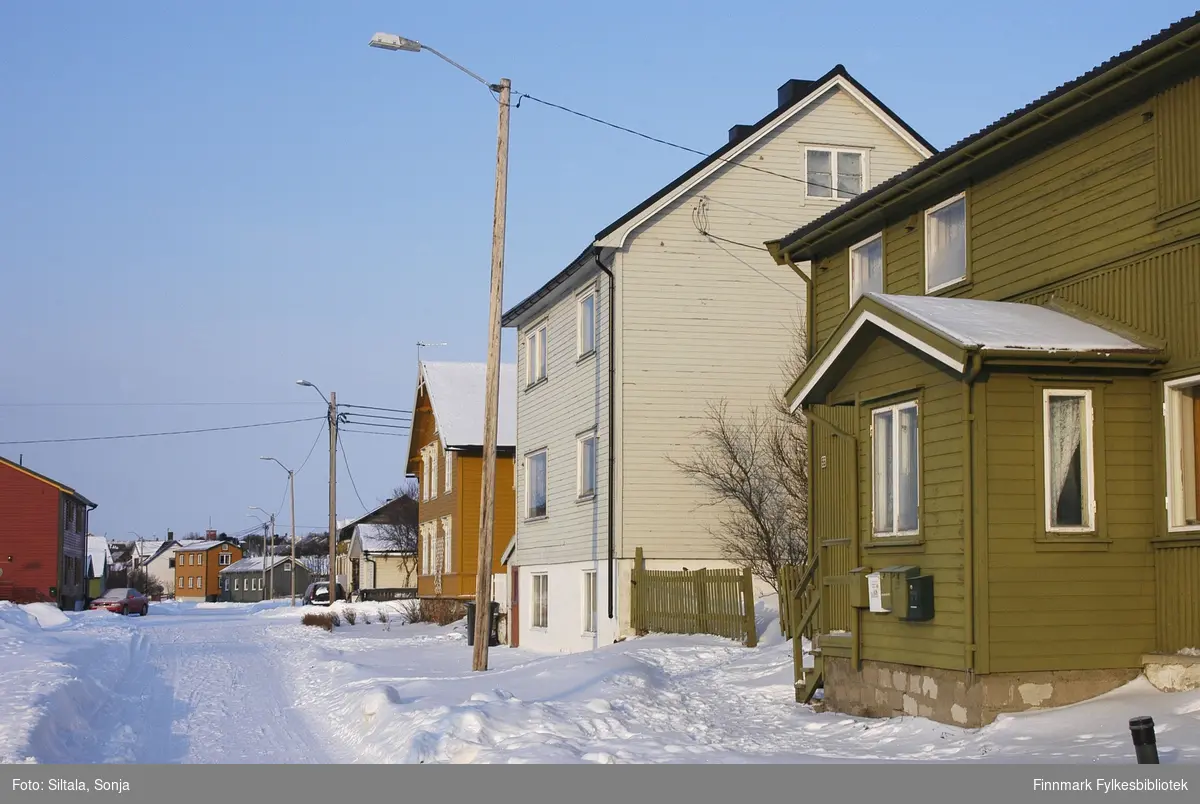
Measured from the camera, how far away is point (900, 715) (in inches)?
566

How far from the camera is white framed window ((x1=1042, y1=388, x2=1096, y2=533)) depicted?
1309cm

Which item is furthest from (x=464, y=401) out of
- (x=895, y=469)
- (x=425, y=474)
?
(x=895, y=469)

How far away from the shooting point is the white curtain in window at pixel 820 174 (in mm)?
28797

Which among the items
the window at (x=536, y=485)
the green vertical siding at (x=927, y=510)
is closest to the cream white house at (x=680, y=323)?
the window at (x=536, y=485)

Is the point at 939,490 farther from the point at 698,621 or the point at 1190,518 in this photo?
the point at 698,621

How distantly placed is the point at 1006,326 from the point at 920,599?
2940mm

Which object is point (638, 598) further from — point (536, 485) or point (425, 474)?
point (425, 474)

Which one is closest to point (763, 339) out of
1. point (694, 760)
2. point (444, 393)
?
point (694, 760)

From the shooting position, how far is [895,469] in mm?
14734

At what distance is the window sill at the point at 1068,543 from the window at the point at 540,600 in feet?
64.6

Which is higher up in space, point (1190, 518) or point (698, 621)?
point (1190, 518)

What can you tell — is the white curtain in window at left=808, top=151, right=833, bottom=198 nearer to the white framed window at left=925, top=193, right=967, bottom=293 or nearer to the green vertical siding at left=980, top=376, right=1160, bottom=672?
the white framed window at left=925, top=193, right=967, bottom=293

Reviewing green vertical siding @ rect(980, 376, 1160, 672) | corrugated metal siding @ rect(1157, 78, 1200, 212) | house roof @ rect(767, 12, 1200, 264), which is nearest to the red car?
house roof @ rect(767, 12, 1200, 264)
